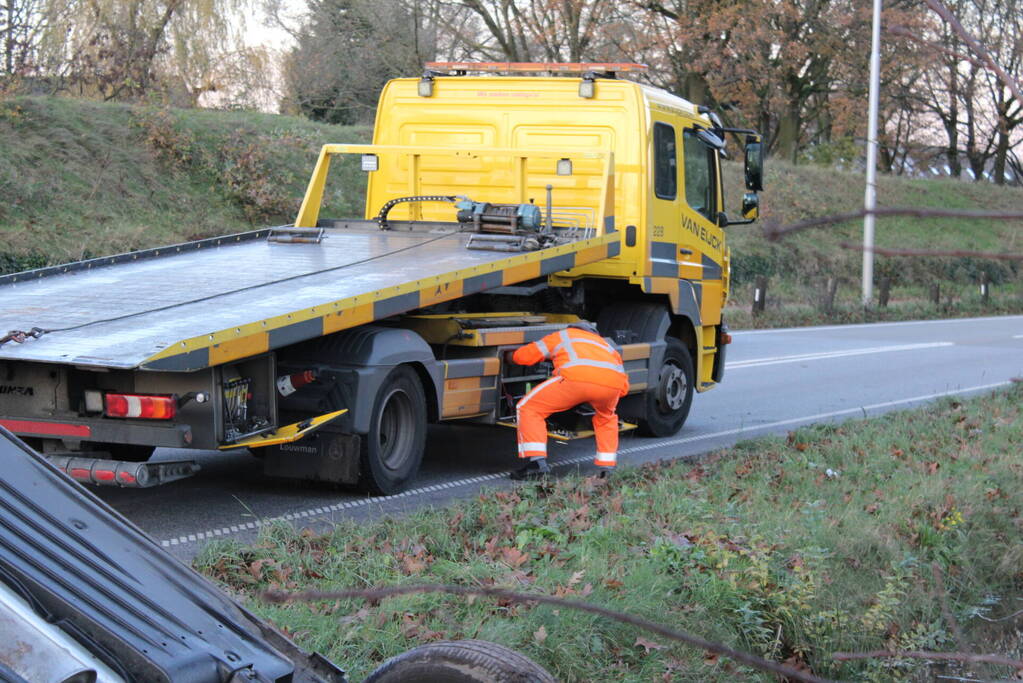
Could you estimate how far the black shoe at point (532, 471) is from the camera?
8.65 meters

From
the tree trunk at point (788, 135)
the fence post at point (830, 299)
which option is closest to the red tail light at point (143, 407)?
the fence post at point (830, 299)

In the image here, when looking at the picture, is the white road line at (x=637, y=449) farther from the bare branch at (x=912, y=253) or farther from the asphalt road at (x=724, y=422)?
the bare branch at (x=912, y=253)

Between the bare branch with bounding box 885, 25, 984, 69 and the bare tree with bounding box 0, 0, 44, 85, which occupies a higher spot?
the bare tree with bounding box 0, 0, 44, 85

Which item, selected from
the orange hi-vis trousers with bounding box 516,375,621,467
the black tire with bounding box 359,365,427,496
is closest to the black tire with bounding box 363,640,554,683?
the black tire with bounding box 359,365,427,496

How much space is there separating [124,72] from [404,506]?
59.2ft

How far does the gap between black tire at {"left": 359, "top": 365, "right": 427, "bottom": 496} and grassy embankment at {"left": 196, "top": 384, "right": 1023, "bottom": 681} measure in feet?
2.13

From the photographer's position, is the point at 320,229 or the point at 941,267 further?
the point at 941,267

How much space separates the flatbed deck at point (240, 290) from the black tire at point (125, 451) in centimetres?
77

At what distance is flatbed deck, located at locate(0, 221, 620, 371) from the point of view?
6.34 metres

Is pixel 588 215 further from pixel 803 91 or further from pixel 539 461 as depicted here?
pixel 803 91

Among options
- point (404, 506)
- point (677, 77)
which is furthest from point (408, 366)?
point (677, 77)

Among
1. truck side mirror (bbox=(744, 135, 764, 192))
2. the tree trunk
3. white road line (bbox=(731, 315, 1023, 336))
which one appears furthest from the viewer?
the tree trunk

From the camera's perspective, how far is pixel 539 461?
28.4 feet

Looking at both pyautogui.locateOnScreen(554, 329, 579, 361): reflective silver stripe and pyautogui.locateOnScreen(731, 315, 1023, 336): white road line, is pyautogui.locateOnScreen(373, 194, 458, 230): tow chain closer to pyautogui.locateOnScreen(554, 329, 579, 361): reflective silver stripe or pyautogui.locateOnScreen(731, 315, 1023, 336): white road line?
pyautogui.locateOnScreen(554, 329, 579, 361): reflective silver stripe
